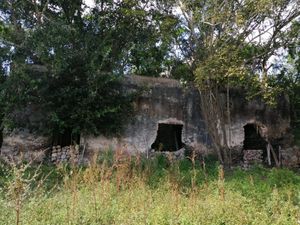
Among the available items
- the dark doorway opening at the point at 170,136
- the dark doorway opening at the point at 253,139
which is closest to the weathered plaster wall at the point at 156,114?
the dark doorway opening at the point at 170,136

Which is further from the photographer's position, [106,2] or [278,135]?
[278,135]

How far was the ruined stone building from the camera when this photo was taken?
12.6m

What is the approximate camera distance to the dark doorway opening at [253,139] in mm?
15516

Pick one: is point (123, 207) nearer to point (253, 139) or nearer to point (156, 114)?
point (156, 114)

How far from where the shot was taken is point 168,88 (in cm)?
1398

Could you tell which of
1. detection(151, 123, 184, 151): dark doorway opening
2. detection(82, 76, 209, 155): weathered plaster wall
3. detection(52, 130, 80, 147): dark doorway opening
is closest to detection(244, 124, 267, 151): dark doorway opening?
detection(82, 76, 209, 155): weathered plaster wall

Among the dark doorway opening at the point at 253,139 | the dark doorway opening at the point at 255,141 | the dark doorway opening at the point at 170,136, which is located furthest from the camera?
the dark doorway opening at the point at 253,139

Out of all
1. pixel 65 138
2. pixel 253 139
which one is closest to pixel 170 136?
pixel 253 139

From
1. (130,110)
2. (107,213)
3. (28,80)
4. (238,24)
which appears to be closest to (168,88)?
(130,110)

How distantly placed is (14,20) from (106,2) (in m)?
3.42

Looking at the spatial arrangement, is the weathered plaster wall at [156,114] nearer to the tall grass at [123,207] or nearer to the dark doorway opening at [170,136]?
the dark doorway opening at [170,136]

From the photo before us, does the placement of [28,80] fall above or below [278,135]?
above

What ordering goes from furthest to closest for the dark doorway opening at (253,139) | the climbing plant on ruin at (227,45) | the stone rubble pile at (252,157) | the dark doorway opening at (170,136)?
1. the dark doorway opening at (253,139)
2. the dark doorway opening at (170,136)
3. the stone rubble pile at (252,157)
4. the climbing plant on ruin at (227,45)

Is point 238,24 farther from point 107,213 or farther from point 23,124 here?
point 107,213
